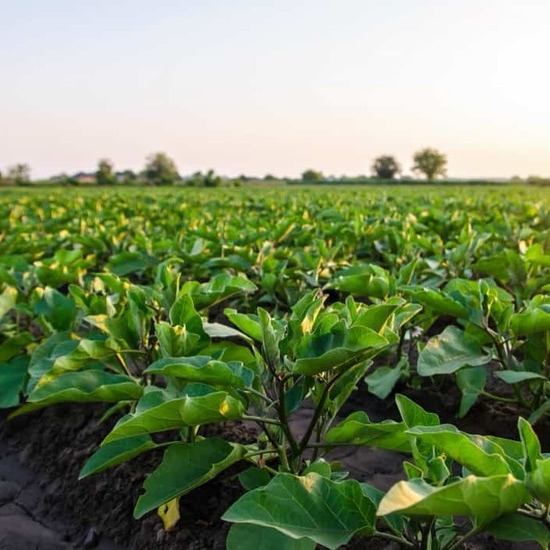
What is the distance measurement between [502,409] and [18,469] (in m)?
1.96

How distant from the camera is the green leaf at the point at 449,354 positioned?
1994 mm

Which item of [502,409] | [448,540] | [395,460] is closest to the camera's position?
[448,540]

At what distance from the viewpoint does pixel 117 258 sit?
3.86 m

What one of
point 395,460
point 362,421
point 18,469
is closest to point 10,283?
point 18,469

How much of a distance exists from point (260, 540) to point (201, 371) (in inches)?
15.0

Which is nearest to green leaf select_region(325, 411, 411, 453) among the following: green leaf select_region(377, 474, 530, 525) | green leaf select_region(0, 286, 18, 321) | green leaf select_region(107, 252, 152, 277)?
green leaf select_region(377, 474, 530, 525)

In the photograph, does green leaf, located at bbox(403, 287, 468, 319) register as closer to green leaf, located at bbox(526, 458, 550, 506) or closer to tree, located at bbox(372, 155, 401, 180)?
green leaf, located at bbox(526, 458, 550, 506)

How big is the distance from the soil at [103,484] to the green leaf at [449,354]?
0.46m

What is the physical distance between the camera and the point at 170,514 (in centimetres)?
194

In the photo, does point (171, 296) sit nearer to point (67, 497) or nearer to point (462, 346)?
point (67, 497)

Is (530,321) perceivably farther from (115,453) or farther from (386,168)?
(386,168)

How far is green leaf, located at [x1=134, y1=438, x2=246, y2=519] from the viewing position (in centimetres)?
152

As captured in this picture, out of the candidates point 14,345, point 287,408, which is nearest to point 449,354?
point 287,408

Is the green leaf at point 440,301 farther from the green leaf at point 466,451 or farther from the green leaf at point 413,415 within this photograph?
the green leaf at point 466,451
